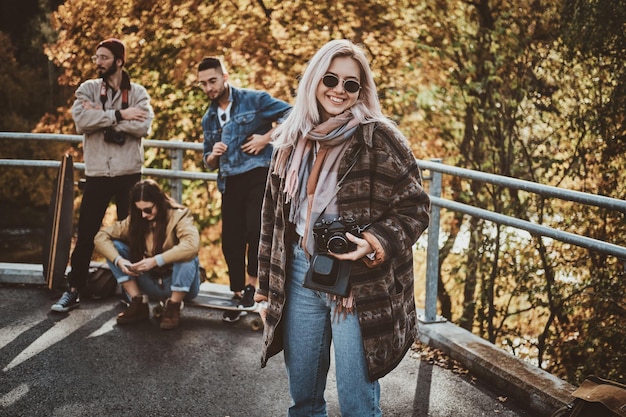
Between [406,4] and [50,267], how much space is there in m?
7.18

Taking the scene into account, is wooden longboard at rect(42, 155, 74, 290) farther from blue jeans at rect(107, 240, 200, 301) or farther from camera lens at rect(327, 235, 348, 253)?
→ camera lens at rect(327, 235, 348, 253)

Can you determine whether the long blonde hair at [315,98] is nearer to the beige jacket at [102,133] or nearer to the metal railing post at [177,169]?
the beige jacket at [102,133]

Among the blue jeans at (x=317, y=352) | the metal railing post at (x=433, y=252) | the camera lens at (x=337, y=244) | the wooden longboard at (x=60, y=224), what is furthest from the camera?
the wooden longboard at (x=60, y=224)

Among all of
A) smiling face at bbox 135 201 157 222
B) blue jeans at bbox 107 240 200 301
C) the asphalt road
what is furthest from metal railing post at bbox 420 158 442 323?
smiling face at bbox 135 201 157 222

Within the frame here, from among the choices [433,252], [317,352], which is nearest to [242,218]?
[433,252]

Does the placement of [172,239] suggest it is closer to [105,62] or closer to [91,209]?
[91,209]

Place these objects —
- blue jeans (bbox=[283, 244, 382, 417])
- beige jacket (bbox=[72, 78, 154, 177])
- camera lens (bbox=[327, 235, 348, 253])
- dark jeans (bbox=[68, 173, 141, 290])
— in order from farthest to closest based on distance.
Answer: dark jeans (bbox=[68, 173, 141, 290]) < beige jacket (bbox=[72, 78, 154, 177]) < blue jeans (bbox=[283, 244, 382, 417]) < camera lens (bbox=[327, 235, 348, 253])

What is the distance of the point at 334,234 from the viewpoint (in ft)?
8.49

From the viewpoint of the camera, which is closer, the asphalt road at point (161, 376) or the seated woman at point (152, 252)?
the asphalt road at point (161, 376)

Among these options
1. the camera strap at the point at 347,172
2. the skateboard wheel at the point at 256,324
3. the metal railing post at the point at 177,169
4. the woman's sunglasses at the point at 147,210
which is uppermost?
the camera strap at the point at 347,172

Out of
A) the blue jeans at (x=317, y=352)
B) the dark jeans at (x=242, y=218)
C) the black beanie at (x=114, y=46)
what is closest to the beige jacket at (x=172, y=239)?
the dark jeans at (x=242, y=218)

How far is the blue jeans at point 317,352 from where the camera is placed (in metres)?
2.69

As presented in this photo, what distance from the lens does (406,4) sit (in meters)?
11.2

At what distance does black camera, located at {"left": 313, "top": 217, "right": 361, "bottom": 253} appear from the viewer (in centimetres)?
258
